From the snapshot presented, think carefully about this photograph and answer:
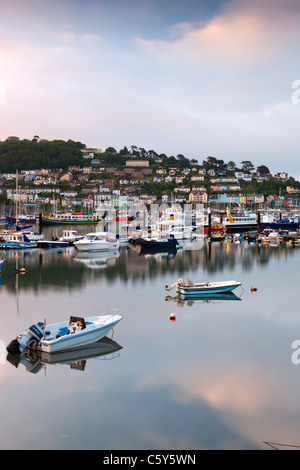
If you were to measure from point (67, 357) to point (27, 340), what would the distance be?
153 centimetres

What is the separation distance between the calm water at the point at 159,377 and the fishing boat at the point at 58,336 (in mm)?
572

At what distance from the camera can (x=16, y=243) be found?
1891 inches

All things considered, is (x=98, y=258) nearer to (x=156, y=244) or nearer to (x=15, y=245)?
(x=156, y=244)

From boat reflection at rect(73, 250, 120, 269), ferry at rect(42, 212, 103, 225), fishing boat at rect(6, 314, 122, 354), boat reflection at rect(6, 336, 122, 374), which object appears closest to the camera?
boat reflection at rect(6, 336, 122, 374)

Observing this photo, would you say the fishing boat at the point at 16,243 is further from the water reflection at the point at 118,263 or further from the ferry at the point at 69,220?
the ferry at the point at 69,220

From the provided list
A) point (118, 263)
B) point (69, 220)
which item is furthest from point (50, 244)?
point (69, 220)

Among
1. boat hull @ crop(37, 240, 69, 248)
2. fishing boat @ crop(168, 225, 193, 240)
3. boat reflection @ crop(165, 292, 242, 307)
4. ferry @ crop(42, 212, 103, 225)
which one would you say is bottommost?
boat reflection @ crop(165, 292, 242, 307)

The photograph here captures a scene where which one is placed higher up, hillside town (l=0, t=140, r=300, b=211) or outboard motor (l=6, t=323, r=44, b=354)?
hillside town (l=0, t=140, r=300, b=211)

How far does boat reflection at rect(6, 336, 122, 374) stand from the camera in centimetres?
1448

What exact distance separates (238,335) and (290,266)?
69.5 ft

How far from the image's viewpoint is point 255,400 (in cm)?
1222

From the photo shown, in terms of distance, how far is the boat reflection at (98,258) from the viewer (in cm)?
3784

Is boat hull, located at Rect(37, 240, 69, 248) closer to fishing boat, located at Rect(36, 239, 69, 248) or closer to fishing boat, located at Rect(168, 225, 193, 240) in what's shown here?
fishing boat, located at Rect(36, 239, 69, 248)

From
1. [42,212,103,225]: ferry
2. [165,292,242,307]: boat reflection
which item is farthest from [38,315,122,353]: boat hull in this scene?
[42,212,103,225]: ferry
